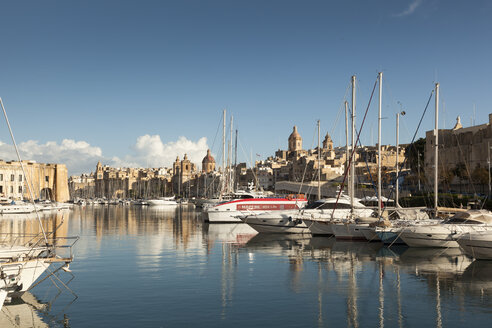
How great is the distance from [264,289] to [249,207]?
24225mm

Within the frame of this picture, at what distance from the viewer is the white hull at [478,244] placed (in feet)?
67.3

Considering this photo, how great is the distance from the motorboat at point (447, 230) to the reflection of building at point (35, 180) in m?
70.5

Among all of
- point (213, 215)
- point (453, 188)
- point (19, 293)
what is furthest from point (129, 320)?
point (453, 188)

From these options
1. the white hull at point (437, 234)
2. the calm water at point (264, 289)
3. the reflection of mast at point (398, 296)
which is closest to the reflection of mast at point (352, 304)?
the calm water at point (264, 289)

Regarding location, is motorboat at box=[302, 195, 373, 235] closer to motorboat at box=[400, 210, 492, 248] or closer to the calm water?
the calm water

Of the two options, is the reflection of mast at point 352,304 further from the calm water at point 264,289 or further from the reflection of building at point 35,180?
the reflection of building at point 35,180

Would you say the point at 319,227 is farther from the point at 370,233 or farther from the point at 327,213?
the point at 370,233

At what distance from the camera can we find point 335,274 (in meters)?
18.2

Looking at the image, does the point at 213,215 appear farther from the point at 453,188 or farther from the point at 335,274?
the point at 453,188

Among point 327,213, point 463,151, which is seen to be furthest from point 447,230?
point 463,151

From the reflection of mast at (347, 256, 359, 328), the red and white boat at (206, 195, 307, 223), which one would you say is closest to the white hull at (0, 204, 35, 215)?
the red and white boat at (206, 195, 307, 223)

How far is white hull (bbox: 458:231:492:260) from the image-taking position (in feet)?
67.3

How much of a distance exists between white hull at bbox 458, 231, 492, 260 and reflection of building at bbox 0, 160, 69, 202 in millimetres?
73407

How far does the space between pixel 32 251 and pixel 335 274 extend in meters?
9.96
